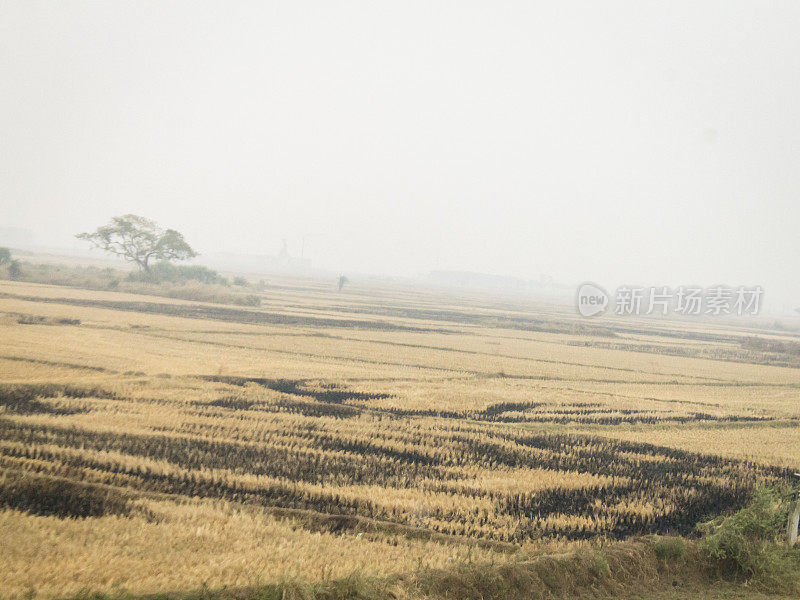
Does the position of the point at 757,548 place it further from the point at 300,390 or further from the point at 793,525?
the point at 300,390

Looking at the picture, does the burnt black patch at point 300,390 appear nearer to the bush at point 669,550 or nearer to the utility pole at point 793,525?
the bush at point 669,550

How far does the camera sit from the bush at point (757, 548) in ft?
26.4

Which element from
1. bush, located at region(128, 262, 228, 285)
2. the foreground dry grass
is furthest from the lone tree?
the foreground dry grass

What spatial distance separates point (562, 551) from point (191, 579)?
462 cm

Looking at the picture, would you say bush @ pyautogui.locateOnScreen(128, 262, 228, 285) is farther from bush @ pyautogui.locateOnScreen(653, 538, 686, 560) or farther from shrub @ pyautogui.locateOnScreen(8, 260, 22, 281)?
bush @ pyautogui.locateOnScreen(653, 538, 686, 560)

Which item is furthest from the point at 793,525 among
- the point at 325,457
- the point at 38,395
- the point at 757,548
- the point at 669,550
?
the point at 38,395

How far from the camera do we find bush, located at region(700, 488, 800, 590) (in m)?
8.05

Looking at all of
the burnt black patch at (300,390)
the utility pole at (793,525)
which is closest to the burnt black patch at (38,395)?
the burnt black patch at (300,390)

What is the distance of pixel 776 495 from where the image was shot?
986 centimetres

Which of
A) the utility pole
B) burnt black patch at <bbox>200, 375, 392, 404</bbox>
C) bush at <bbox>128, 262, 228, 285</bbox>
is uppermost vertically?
bush at <bbox>128, 262, 228, 285</bbox>

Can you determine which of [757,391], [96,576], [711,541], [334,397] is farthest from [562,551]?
[757,391]
